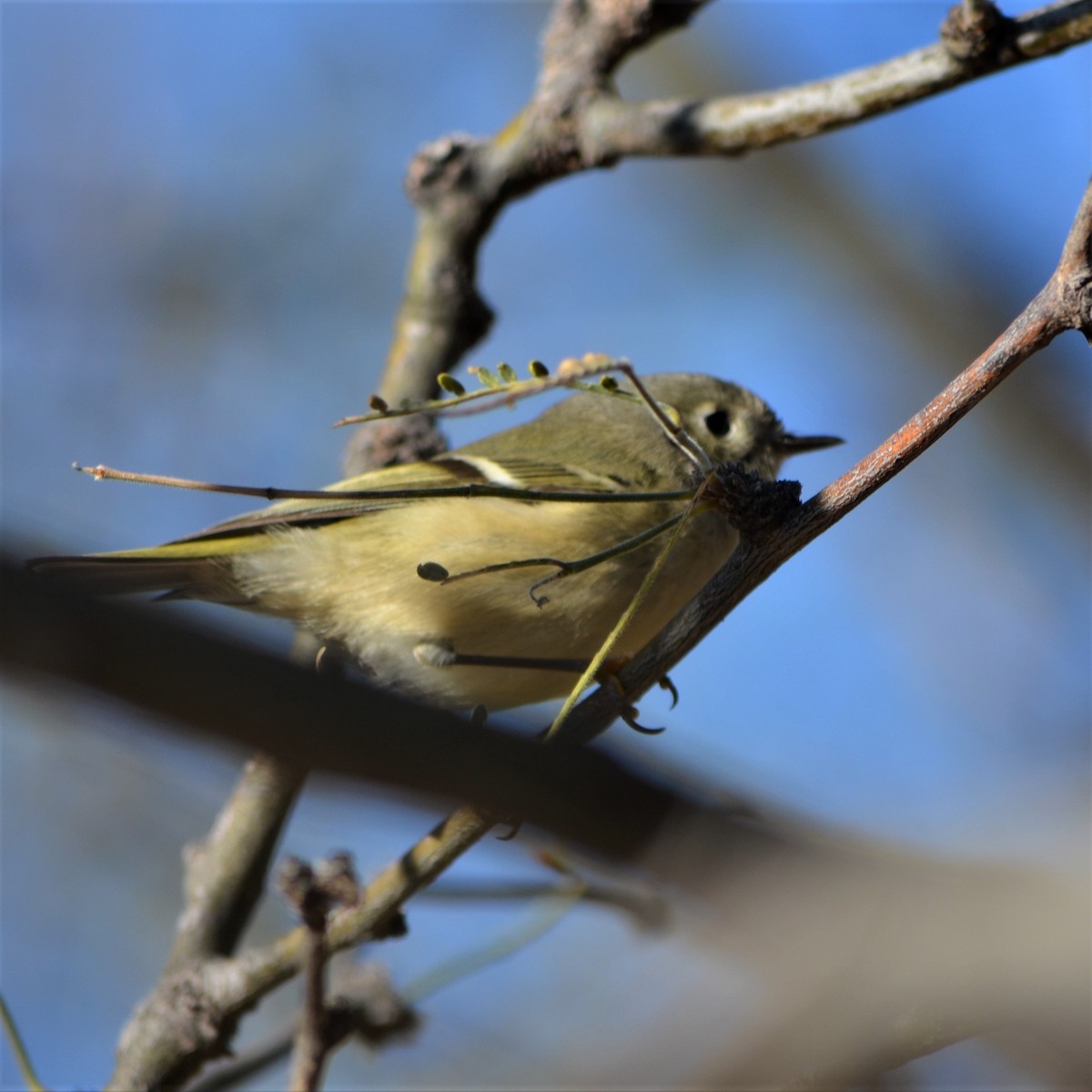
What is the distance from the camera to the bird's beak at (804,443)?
2256 millimetres

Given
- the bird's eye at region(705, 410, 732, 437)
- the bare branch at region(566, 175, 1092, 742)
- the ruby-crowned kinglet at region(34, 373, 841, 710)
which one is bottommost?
the bare branch at region(566, 175, 1092, 742)

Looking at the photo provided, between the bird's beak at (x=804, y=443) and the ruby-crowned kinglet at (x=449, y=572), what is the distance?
49cm

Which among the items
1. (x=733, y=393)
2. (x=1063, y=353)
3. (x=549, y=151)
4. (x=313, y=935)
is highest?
(x=1063, y=353)

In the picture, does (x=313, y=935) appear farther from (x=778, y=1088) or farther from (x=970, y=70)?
(x=970, y=70)

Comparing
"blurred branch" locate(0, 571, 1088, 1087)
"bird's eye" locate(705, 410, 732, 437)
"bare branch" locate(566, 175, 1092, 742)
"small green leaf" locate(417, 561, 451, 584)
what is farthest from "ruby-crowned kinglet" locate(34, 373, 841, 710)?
"blurred branch" locate(0, 571, 1088, 1087)

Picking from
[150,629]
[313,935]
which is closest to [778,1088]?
[150,629]

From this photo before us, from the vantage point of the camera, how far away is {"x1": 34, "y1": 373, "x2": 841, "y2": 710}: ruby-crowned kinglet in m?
1.69

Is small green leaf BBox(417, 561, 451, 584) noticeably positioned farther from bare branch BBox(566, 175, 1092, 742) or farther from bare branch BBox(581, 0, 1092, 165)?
bare branch BBox(581, 0, 1092, 165)

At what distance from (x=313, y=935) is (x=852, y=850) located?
67 centimetres

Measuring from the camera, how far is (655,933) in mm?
1455

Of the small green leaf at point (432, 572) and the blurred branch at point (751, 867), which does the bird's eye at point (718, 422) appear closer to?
the small green leaf at point (432, 572)

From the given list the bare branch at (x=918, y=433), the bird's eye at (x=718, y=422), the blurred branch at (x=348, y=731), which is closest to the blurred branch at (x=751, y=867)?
the blurred branch at (x=348, y=731)

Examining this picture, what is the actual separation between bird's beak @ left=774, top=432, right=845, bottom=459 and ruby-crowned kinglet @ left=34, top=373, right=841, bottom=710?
1.62ft

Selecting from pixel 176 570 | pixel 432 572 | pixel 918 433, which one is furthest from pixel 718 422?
pixel 918 433
